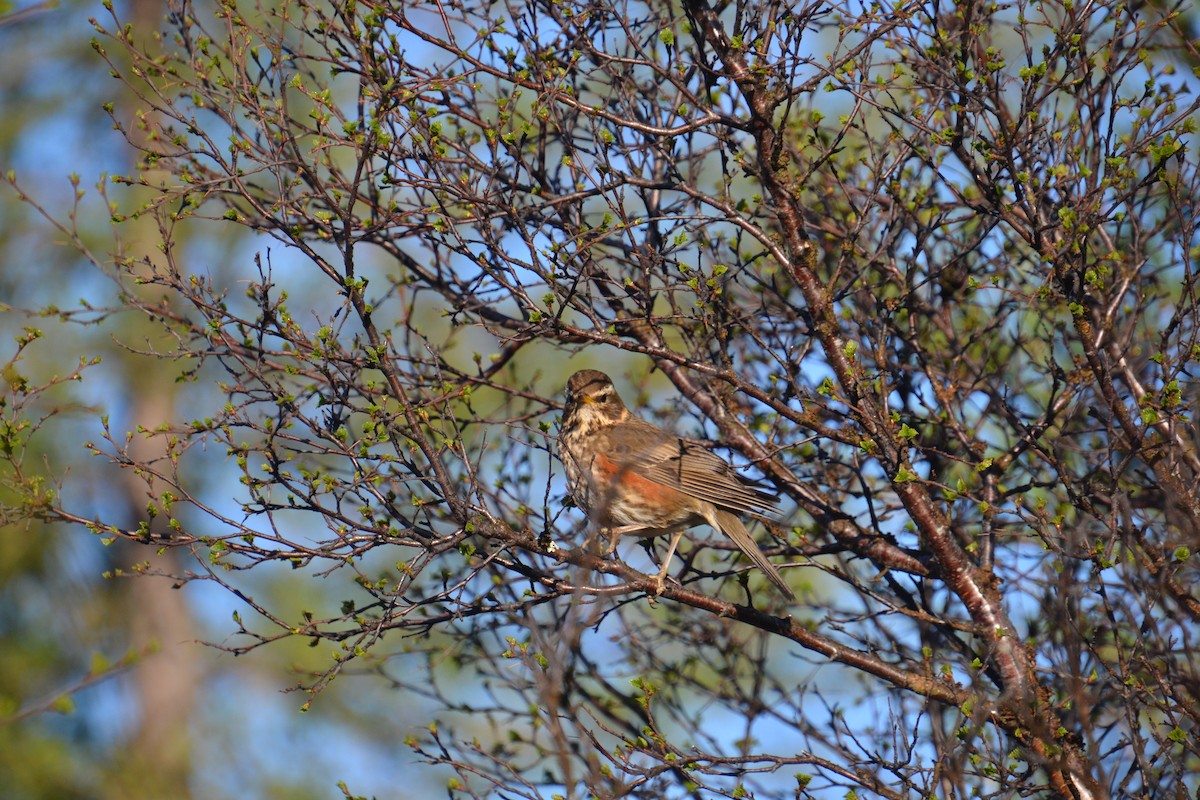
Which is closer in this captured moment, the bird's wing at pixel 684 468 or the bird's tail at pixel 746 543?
the bird's tail at pixel 746 543

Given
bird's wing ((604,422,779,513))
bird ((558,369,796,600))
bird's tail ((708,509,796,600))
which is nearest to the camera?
bird's tail ((708,509,796,600))

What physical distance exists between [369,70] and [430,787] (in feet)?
37.1

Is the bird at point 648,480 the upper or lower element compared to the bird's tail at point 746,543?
upper

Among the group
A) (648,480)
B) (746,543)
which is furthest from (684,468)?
(746,543)

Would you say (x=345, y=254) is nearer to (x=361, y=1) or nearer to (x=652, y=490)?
(x=361, y=1)

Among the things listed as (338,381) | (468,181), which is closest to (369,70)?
(468,181)

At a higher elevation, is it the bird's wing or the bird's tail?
the bird's wing

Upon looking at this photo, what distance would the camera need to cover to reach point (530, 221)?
5.48 metres

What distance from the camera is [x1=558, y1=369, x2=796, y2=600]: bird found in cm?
628

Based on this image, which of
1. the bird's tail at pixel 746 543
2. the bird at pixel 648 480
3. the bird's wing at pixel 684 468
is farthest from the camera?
the bird at pixel 648 480

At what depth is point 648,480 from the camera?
6.55 metres

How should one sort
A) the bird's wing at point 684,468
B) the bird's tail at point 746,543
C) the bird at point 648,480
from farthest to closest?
the bird at point 648,480, the bird's wing at point 684,468, the bird's tail at point 746,543

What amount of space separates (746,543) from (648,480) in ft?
2.63

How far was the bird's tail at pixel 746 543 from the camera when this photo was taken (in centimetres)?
554
